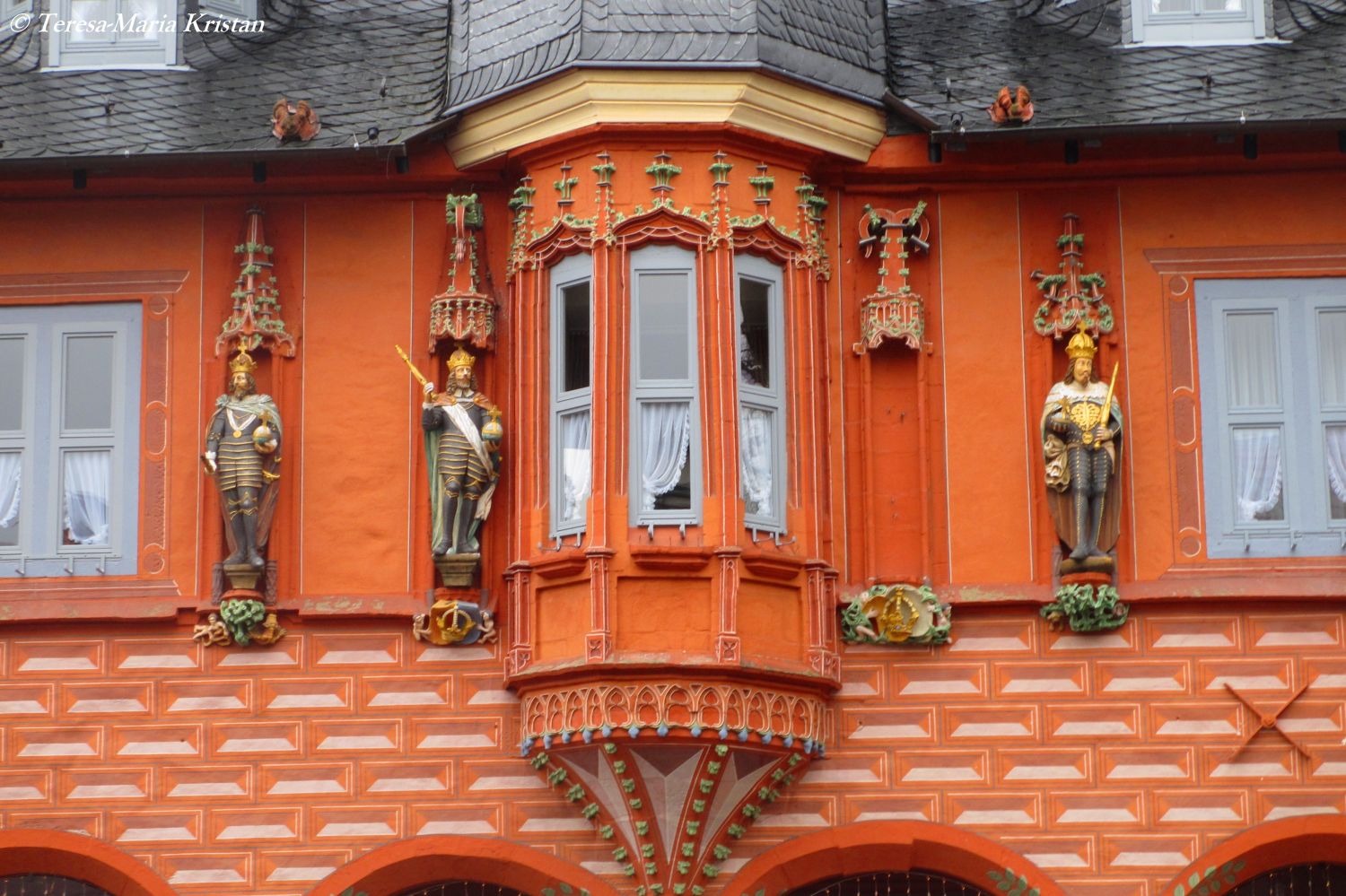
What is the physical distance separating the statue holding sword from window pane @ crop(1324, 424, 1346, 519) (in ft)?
20.9

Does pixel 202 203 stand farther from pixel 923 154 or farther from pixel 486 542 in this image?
pixel 923 154

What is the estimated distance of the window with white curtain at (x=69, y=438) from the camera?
2323 cm

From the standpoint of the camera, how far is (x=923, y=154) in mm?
23391

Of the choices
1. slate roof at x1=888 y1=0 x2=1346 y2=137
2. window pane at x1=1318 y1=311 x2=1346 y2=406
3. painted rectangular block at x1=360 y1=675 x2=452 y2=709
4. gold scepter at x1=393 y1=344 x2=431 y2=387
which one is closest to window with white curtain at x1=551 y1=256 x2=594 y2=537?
gold scepter at x1=393 y1=344 x2=431 y2=387

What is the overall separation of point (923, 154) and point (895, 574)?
3.34 meters

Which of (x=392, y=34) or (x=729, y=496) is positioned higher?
(x=392, y=34)

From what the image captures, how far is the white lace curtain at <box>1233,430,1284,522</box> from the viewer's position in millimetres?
22844

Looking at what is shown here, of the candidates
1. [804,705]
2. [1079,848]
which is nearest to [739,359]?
[804,705]

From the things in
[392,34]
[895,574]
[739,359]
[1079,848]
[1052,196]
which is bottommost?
[1079,848]

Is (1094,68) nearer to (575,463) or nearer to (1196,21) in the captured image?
(1196,21)

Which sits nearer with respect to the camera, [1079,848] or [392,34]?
[1079,848]

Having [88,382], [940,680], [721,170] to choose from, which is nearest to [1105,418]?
[940,680]

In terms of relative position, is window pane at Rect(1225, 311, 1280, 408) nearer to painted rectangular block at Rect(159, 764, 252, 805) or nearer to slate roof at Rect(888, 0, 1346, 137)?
slate roof at Rect(888, 0, 1346, 137)

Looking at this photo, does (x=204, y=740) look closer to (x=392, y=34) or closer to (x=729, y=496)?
(x=729, y=496)
